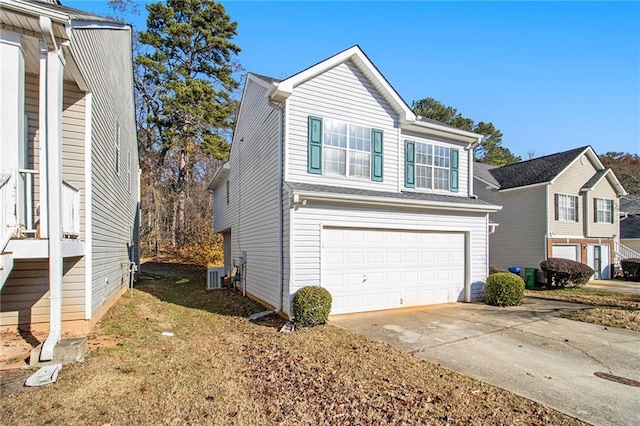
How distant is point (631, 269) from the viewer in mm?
20547

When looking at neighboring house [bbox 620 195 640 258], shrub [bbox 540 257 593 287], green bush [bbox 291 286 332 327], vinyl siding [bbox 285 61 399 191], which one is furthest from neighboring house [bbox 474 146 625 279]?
green bush [bbox 291 286 332 327]

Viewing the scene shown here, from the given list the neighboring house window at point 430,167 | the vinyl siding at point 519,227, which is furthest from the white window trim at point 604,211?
the neighboring house window at point 430,167

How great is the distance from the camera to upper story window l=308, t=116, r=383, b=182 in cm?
941

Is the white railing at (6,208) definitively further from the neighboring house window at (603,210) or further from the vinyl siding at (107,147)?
the neighboring house window at (603,210)

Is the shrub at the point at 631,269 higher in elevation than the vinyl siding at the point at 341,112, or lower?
lower

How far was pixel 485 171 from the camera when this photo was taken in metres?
23.2

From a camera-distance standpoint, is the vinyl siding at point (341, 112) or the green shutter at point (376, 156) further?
the green shutter at point (376, 156)

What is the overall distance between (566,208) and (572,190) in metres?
1.27

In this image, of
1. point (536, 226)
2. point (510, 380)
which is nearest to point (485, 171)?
point (536, 226)

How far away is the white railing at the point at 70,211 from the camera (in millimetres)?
5563

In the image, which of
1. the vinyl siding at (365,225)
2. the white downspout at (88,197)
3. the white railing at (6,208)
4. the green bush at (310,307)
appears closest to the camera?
the white railing at (6,208)

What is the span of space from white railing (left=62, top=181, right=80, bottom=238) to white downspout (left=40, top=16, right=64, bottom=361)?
0.56 m

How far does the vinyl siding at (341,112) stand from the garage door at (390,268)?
157 centimetres

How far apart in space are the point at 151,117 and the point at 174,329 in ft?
71.7
